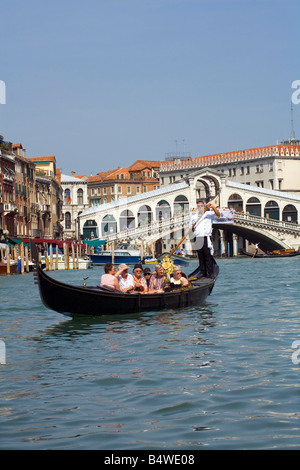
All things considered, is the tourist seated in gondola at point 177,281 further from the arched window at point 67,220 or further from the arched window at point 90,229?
the arched window at point 67,220

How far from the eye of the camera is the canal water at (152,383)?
18.6 ft

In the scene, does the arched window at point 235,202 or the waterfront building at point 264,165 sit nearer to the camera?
the arched window at point 235,202

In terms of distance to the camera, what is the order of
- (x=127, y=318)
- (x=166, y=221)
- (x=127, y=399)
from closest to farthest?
1. (x=127, y=399)
2. (x=127, y=318)
3. (x=166, y=221)

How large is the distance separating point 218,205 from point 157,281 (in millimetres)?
46564

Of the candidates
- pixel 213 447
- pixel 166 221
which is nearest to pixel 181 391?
pixel 213 447

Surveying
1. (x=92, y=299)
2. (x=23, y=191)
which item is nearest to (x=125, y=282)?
(x=92, y=299)

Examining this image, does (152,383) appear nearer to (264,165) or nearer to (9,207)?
(9,207)

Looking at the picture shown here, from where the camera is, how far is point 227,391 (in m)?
6.88

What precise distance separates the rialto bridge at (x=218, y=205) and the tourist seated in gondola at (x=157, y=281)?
125 ft

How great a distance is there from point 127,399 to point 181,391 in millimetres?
460

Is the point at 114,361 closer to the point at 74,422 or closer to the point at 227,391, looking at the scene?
the point at 227,391

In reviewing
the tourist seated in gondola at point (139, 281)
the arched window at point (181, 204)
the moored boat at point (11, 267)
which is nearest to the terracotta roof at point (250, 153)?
the arched window at point (181, 204)

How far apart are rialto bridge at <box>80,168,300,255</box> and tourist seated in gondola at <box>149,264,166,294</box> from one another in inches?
1504

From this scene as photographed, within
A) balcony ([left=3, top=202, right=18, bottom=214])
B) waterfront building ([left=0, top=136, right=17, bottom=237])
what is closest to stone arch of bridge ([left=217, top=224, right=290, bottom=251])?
waterfront building ([left=0, top=136, right=17, bottom=237])
